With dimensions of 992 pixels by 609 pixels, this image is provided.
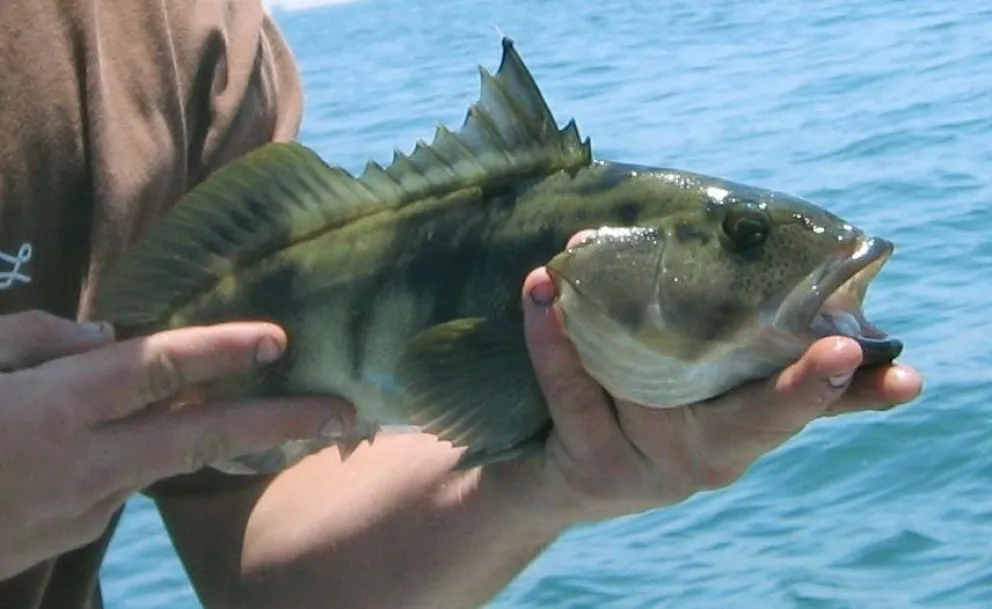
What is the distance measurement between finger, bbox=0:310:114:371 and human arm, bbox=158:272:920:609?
438 millimetres

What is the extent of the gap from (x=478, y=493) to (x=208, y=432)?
0.43 metres

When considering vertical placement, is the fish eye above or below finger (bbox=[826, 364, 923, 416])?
above

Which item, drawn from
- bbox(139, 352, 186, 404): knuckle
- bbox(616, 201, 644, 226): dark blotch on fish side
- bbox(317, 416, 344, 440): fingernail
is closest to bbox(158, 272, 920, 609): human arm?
bbox(616, 201, 644, 226): dark blotch on fish side

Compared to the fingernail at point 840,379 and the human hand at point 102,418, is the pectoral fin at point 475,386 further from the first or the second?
the fingernail at point 840,379

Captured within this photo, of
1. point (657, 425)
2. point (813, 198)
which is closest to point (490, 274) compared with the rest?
point (657, 425)

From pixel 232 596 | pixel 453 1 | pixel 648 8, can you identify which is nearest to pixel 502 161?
pixel 232 596

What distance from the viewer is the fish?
1483mm

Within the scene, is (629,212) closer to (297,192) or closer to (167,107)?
(297,192)

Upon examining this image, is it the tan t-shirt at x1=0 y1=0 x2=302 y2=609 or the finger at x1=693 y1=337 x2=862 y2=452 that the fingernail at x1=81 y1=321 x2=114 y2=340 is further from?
the finger at x1=693 y1=337 x2=862 y2=452

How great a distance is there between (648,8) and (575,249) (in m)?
19.3

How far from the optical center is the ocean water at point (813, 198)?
4.60 meters

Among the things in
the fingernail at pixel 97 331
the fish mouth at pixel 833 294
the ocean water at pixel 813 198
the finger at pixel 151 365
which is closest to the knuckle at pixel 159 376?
the finger at pixel 151 365

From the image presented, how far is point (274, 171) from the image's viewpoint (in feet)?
5.53

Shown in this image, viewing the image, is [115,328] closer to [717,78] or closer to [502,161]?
[502,161]
